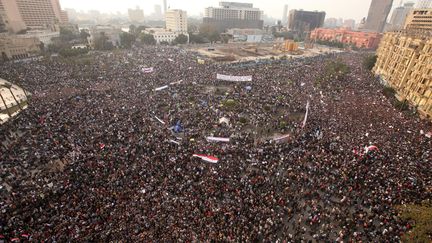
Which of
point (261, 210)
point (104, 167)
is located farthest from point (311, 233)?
point (104, 167)

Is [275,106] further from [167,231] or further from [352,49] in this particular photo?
[352,49]

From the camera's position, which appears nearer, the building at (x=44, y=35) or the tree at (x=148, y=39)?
the building at (x=44, y=35)

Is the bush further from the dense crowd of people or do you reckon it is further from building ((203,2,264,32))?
building ((203,2,264,32))

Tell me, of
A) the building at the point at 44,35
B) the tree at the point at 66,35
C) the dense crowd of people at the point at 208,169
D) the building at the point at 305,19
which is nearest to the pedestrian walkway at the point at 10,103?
the dense crowd of people at the point at 208,169

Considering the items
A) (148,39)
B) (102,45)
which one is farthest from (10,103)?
(148,39)

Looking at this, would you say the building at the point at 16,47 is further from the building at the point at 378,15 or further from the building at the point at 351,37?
the building at the point at 378,15

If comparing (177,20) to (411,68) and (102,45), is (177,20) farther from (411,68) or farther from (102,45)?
(411,68)
